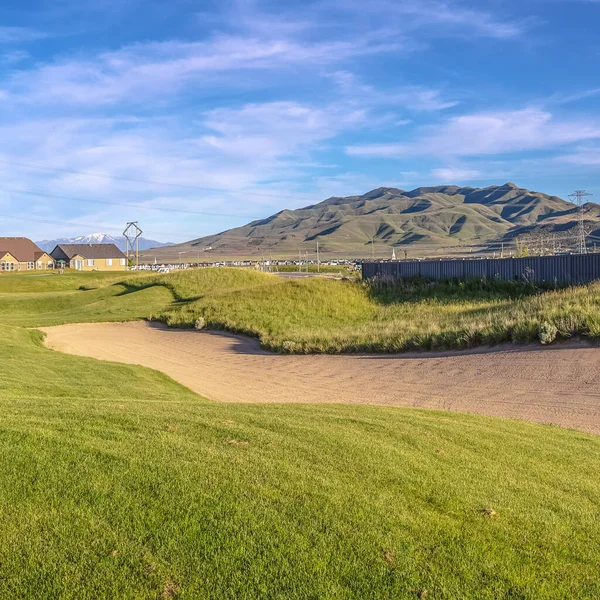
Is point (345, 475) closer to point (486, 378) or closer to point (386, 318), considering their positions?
point (486, 378)

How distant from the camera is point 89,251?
11762cm

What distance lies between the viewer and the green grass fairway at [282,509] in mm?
4418

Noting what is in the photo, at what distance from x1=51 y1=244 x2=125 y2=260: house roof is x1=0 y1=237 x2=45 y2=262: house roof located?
707 cm

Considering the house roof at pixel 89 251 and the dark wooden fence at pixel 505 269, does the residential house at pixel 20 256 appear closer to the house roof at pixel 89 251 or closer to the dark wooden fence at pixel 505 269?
the house roof at pixel 89 251

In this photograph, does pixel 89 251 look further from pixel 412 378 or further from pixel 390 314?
pixel 412 378

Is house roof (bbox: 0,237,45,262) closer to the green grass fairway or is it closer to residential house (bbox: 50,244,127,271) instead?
residential house (bbox: 50,244,127,271)

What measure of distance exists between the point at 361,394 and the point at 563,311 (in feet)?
27.4

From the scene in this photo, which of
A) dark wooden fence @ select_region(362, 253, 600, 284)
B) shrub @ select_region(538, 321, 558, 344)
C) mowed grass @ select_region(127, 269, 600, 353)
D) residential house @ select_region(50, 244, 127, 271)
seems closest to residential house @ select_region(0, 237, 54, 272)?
residential house @ select_region(50, 244, 127, 271)

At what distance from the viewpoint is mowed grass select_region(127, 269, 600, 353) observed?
20156 millimetres

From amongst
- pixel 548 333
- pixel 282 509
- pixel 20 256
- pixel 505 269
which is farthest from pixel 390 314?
pixel 20 256

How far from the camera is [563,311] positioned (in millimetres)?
20188

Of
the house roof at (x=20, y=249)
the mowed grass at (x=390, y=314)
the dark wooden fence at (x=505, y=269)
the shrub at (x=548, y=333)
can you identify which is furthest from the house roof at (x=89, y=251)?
the shrub at (x=548, y=333)

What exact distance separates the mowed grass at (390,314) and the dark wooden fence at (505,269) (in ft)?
3.35

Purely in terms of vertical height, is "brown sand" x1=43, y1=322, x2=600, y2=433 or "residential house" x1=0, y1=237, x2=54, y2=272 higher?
"residential house" x1=0, y1=237, x2=54, y2=272
